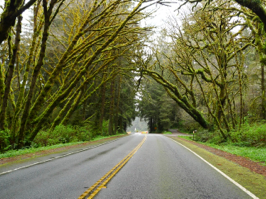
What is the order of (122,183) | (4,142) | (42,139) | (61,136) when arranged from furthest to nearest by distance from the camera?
(61,136), (42,139), (4,142), (122,183)

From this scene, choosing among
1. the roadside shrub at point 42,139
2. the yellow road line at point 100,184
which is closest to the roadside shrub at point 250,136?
the yellow road line at point 100,184

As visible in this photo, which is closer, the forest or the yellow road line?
the yellow road line

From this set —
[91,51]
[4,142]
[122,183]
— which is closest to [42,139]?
[4,142]

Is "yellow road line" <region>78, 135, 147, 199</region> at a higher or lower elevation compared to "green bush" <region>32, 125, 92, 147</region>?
lower

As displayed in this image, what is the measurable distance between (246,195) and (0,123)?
13509 millimetres

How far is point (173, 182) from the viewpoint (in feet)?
18.6

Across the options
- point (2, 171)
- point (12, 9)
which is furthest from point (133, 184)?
point (12, 9)

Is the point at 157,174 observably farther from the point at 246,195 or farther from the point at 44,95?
the point at 44,95

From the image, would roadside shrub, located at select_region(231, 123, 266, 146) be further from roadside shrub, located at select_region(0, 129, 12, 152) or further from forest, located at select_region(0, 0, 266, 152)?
roadside shrub, located at select_region(0, 129, 12, 152)

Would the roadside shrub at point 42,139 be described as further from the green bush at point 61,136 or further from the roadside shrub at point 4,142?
the roadside shrub at point 4,142

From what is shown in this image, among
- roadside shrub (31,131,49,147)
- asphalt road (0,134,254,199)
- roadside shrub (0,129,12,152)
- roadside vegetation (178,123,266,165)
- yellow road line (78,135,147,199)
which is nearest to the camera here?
yellow road line (78,135,147,199)

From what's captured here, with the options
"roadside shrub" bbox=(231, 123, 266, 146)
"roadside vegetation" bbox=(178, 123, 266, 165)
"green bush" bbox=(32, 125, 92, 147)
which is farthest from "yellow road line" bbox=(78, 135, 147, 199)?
"roadside shrub" bbox=(231, 123, 266, 146)

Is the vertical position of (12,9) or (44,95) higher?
(12,9)

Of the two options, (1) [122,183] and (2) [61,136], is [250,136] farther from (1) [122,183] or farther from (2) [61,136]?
(2) [61,136]
